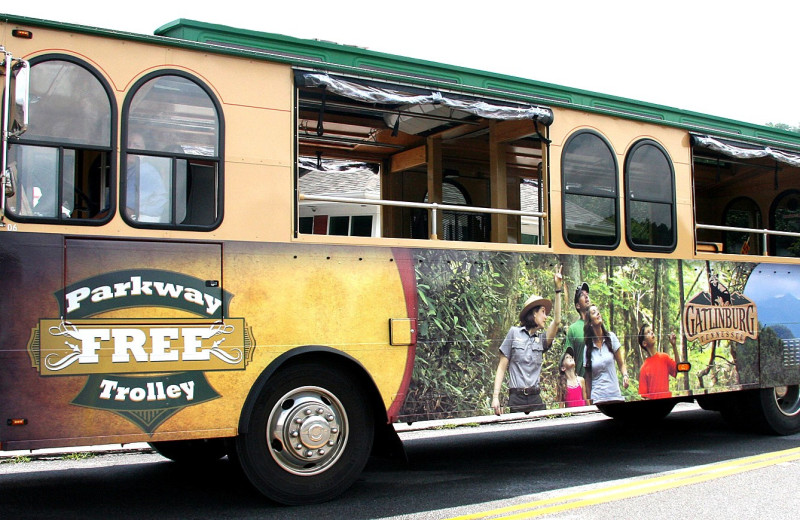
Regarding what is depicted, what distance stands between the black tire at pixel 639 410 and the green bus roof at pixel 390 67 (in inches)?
139

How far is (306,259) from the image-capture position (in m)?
5.93

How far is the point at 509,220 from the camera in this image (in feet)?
28.6

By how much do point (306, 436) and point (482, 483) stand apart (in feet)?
5.78

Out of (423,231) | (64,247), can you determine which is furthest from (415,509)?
(423,231)

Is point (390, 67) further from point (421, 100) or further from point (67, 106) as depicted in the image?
point (67, 106)

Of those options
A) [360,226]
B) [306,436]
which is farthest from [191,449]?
[360,226]

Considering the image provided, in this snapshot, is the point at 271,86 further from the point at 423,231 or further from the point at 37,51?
the point at 423,231

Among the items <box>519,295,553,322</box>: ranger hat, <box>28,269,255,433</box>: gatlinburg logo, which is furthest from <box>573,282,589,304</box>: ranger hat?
<box>28,269,255,433</box>: gatlinburg logo

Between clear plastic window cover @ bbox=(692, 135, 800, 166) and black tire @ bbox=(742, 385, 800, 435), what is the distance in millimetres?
2605

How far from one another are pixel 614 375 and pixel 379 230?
2.92m

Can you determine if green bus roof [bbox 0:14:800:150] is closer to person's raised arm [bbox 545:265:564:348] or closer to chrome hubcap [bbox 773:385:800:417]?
person's raised arm [bbox 545:265:564:348]

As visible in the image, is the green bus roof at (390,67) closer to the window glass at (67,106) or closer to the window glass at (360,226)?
the window glass at (67,106)

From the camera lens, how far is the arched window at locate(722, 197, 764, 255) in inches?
416

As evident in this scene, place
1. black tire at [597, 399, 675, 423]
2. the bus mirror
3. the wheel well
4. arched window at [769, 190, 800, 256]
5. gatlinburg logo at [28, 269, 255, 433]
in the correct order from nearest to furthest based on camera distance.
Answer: the bus mirror
gatlinburg logo at [28, 269, 255, 433]
the wheel well
arched window at [769, 190, 800, 256]
black tire at [597, 399, 675, 423]
